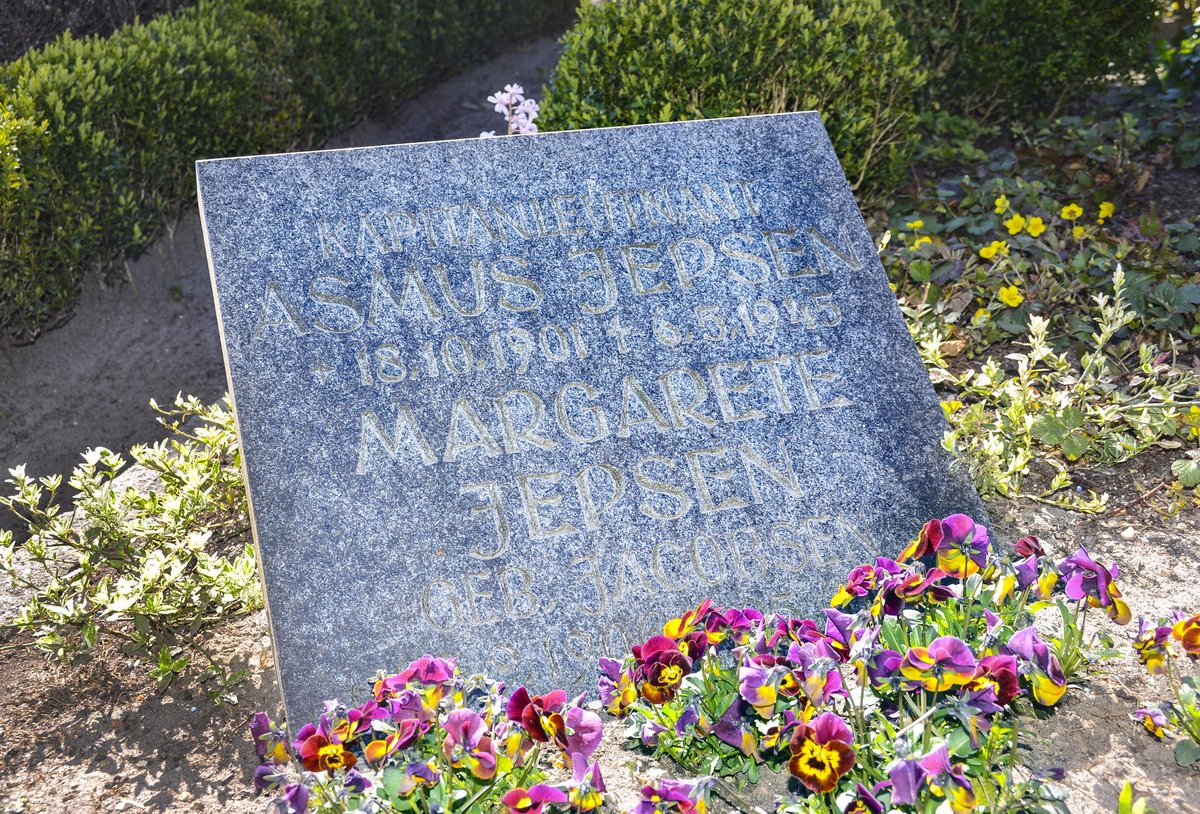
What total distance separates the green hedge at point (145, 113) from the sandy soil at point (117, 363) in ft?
0.59

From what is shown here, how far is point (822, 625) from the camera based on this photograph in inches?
102

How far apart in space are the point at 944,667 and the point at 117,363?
4.44 meters

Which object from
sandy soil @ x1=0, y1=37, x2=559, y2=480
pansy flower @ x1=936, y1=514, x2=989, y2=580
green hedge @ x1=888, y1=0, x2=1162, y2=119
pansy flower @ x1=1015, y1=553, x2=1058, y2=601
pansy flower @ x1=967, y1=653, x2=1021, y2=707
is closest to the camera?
pansy flower @ x1=967, y1=653, x2=1021, y2=707

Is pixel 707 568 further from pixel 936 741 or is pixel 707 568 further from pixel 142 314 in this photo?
pixel 142 314

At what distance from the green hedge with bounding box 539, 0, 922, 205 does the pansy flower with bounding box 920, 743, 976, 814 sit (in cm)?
314

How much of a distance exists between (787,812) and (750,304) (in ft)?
4.93

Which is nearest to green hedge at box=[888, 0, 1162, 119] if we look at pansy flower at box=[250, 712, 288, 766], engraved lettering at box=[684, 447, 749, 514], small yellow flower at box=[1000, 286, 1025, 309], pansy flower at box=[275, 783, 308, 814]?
small yellow flower at box=[1000, 286, 1025, 309]

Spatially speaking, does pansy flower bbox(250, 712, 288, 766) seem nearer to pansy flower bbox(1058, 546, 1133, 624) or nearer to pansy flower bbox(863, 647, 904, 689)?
pansy flower bbox(863, 647, 904, 689)

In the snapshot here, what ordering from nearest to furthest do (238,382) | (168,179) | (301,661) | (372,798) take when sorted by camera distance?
(372,798), (301,661), (238,382), (168,179)

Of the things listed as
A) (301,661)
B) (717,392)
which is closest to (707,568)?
(717,392)

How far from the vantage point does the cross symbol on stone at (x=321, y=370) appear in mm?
2621

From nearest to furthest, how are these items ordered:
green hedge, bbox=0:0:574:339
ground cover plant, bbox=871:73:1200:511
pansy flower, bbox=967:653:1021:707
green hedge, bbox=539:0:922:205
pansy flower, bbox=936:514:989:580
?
pansy flower, bbox=967:653:1021:707, pansy flower, bbox=936:514:989:580, ground cover plant, bbox=871:73:1200:511, green hedge, bbox=539:0:922:205, green hedge, bbox=0:0:574:339

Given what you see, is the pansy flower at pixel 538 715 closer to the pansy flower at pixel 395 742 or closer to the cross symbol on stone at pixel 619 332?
the pansy flower at pixel 395 742

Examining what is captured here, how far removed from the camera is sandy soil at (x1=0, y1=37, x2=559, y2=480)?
464 cm
